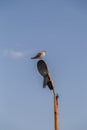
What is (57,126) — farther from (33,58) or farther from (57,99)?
(33,58)

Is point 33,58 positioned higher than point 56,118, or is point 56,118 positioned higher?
point 33,58

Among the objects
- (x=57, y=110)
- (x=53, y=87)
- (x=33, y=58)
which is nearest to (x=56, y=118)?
(x=57, y=110)

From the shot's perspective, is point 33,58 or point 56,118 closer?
point 56,118

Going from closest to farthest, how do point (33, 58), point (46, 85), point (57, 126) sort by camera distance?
point (57, 126)
point (46, 85)
point (33, 58)

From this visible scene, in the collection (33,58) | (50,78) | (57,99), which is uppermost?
(33,58)

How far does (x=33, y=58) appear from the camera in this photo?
10164mm

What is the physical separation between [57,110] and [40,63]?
4.71 feet

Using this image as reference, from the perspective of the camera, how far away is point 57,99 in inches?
348

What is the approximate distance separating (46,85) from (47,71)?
0.39m

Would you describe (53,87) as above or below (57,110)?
above

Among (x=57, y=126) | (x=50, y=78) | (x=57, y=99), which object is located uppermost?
(x=50, y=78)

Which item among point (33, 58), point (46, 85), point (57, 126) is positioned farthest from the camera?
point (33, 58)

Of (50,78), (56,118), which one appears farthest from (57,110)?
(50,78)

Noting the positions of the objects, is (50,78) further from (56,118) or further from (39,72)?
(56,118)
